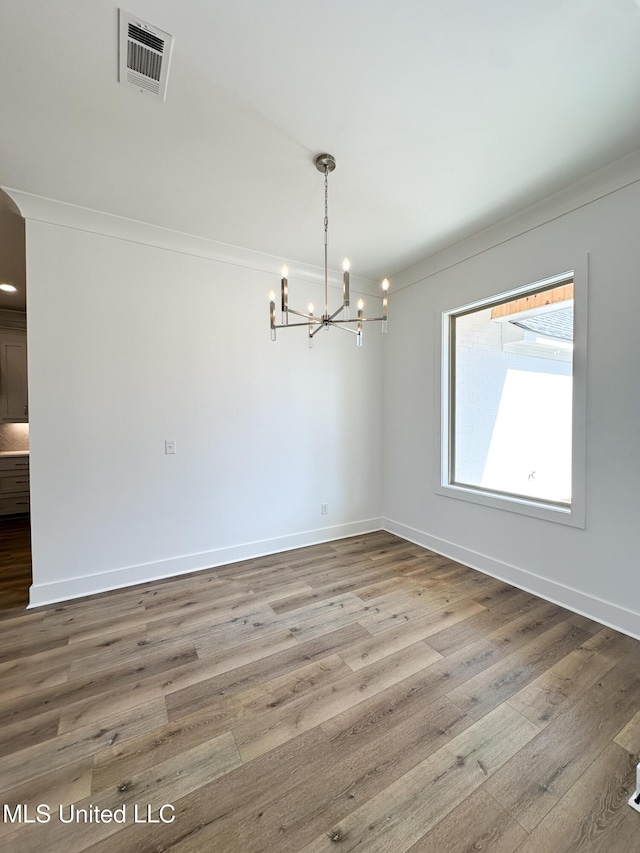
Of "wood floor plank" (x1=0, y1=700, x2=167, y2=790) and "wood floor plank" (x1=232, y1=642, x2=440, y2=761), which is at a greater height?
"wood floor plank" (x1=232, y1=642, x2=440, y2=761)

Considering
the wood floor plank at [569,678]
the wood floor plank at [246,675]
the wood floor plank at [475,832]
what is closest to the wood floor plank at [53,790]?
the wood floor plank at [246,675]

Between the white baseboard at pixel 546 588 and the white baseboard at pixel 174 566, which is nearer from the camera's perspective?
the white baseboard at pixel 546 588

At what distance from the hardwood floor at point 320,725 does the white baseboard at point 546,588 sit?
0.11 meters

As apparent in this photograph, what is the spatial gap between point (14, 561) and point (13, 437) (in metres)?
2.59

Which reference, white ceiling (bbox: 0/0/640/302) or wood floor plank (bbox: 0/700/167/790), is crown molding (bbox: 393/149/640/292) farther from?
wood floor plank (bbox: 0/700/167/790)

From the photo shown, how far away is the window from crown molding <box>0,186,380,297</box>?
5.55 ft

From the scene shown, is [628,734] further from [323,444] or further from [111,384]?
[111,384]

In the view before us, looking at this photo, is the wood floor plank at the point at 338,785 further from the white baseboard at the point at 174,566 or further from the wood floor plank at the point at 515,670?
the white baseboard at the point at 174,566

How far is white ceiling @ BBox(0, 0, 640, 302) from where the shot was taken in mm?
1343

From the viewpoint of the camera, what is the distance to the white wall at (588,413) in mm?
2139

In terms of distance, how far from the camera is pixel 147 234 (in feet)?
9.21

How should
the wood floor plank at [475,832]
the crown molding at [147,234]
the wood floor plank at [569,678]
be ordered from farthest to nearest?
the crown molding at [147,234], the wood floor plank at [569,678], the wood floor plank at [475,832]

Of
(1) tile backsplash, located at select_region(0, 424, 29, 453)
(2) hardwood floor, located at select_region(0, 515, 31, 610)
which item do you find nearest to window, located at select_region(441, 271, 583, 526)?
(2) hardwood floor, located at select_region(0, 515, 31, 610)

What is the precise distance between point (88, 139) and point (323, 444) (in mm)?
2908
